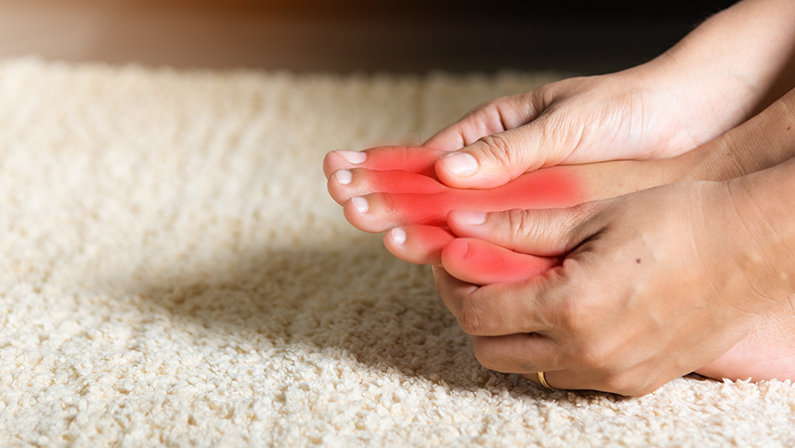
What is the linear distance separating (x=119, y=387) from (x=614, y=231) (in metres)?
0.51

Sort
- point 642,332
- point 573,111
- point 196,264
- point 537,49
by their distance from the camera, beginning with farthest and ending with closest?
point 537,49 < point 196,264 < point 573,111 < point 642,332

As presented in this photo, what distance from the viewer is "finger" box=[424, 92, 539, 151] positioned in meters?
0.82

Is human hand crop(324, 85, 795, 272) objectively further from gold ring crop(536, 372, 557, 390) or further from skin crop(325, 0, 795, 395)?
gold ring crop(536, 372, 557, 390)

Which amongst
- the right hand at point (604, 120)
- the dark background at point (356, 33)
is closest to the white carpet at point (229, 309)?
the right hand at point (604, 120)

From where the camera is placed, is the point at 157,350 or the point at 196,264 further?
the point at 196,264

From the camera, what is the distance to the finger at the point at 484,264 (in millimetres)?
584

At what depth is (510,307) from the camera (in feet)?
1.86

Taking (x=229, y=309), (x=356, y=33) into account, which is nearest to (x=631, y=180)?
(x=229, y=309)

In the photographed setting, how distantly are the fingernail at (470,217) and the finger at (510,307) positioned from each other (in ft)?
0.20

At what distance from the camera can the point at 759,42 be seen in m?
0.84

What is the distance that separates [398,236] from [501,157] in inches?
6.6

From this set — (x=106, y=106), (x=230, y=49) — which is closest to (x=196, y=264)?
(x=106, y=106)

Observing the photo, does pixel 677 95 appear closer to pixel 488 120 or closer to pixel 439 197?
pixel 488 120

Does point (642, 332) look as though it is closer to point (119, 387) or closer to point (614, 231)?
Result: point (614, 231)
